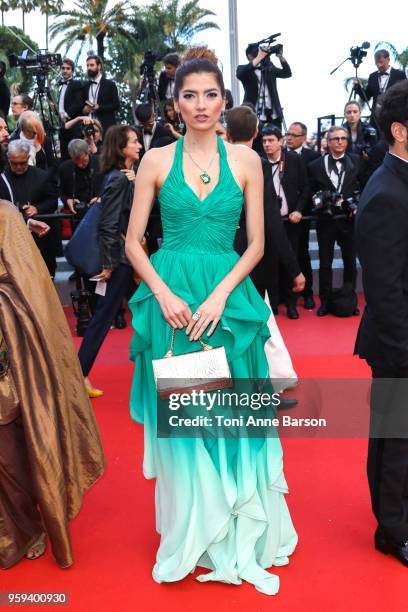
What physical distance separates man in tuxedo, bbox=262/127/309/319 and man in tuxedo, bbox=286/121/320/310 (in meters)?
0.18

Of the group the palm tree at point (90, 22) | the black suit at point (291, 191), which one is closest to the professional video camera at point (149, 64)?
the black suit at point (291, 191)

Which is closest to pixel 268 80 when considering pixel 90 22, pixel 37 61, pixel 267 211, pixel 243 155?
pixel 37 61

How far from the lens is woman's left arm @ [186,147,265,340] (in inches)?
102

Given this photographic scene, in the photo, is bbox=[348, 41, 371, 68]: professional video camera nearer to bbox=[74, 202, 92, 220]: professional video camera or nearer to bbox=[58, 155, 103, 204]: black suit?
bbox=[58, 155, 103, 204]: black suit

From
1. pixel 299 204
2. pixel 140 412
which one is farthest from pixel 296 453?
pixel 299 204

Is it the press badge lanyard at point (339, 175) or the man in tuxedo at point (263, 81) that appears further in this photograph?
the man in tuxedo at point (263, 81)

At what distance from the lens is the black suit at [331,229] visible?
300 inches

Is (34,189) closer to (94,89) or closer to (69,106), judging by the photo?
(69,106)

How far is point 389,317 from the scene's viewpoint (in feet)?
8.32

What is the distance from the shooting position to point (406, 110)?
102 inches

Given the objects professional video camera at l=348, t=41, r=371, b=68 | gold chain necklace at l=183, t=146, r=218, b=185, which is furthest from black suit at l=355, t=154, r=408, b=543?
professional video camera at l=348, t=41, r=371, b=68

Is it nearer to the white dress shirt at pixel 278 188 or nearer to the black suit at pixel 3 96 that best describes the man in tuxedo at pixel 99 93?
the black suit at pixel 3 96

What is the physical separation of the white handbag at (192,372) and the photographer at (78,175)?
500cm

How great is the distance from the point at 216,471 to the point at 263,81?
6.81 meters
